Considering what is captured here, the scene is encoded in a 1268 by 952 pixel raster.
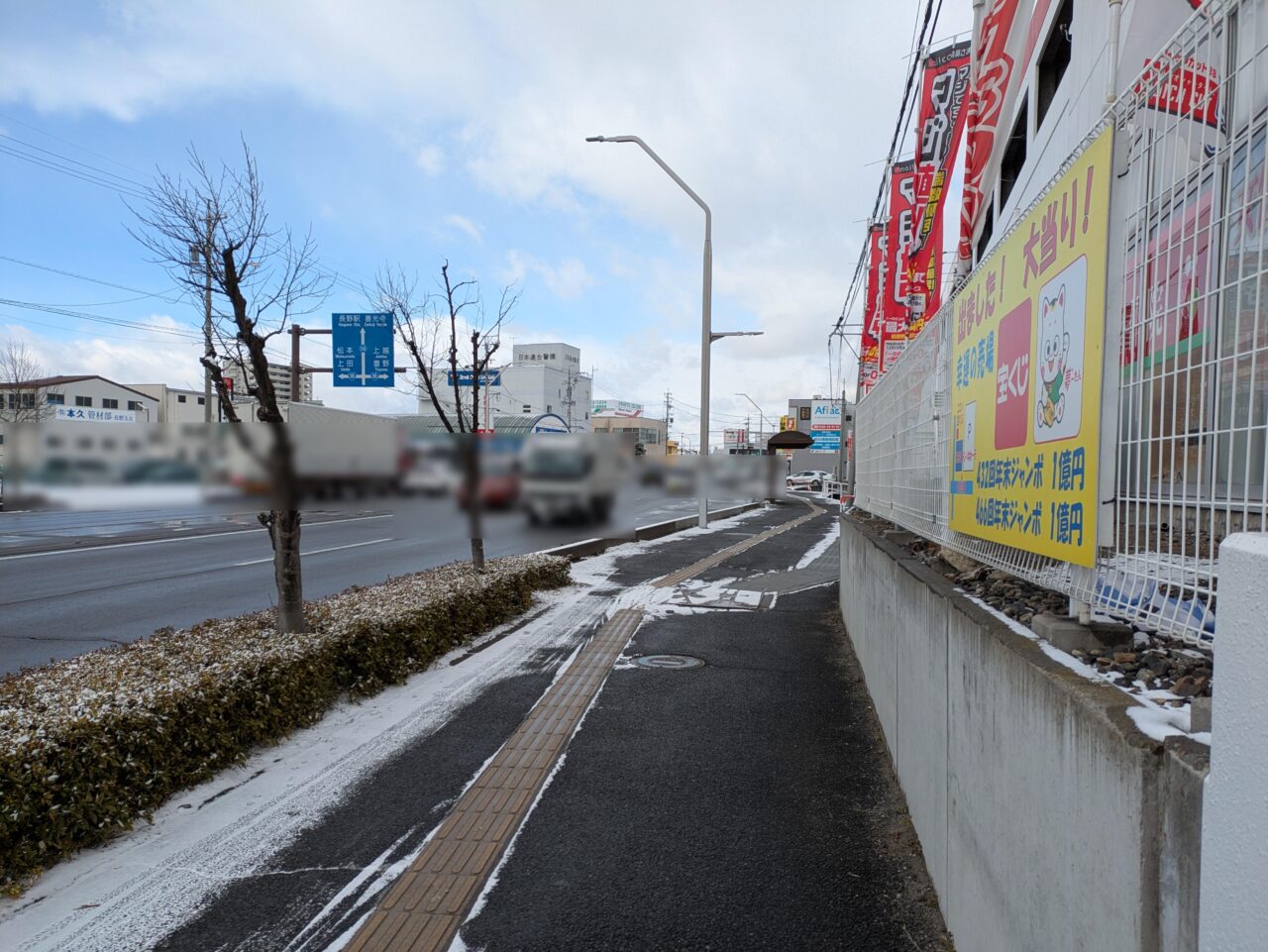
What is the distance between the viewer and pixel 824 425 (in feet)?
201

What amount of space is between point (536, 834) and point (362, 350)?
14.7m

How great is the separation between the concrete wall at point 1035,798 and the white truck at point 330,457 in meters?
2.87

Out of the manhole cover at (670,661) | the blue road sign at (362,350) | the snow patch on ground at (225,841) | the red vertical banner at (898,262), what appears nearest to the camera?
the snow patch on ground at (225,841)

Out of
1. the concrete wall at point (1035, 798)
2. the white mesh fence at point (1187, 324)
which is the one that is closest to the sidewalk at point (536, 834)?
the concrete wall at point (1035, 798)

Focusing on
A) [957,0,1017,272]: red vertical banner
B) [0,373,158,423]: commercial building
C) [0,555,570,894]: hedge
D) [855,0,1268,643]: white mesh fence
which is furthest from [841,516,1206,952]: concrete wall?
[0,373,158,423]: commercial building

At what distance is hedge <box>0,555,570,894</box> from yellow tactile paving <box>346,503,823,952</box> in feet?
4.14

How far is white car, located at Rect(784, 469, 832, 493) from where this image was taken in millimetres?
57750

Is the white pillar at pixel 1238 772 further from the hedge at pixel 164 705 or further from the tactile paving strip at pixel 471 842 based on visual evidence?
the hedge at pixel 164 705

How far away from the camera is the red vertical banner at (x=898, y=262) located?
11570mm

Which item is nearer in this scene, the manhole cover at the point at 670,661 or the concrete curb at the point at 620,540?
the manhole cover at the point at 670,661

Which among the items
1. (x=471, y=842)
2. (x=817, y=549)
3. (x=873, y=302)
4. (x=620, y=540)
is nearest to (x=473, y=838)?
(x=471, y=842)

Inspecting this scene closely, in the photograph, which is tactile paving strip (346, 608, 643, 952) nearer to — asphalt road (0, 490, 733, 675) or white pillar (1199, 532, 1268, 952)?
asphalt road (0, 490, 733, 675)

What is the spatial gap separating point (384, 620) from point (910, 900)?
413cm

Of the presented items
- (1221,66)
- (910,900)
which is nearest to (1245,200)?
(1221,66)
